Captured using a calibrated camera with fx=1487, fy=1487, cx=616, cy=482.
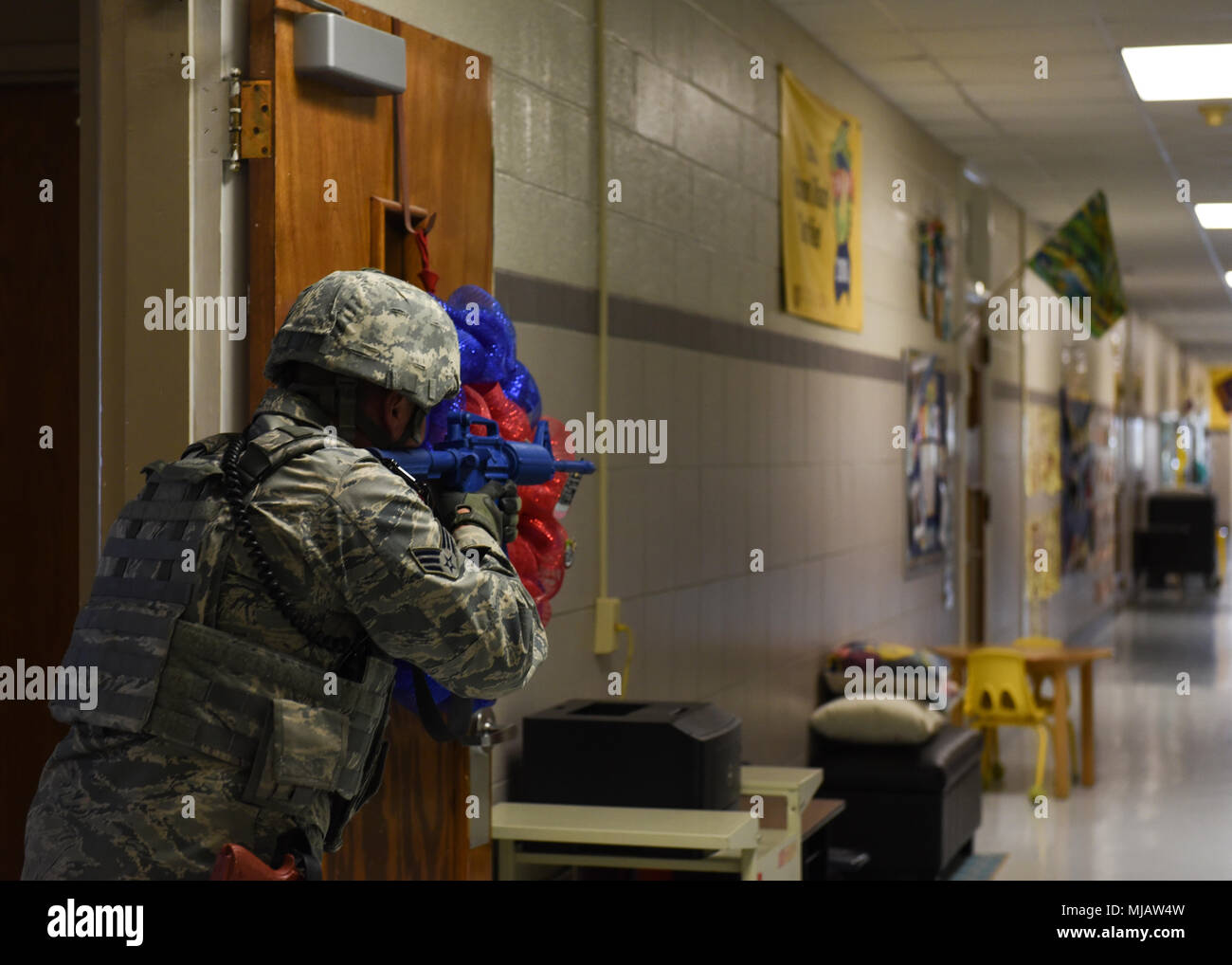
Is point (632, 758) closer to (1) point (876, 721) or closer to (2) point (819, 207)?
(1) point (876, 721)

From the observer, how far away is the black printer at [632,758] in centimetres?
346

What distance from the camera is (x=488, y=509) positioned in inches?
92.4

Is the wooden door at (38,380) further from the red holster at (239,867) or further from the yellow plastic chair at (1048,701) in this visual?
the yellow plastic chair at (1048,701)

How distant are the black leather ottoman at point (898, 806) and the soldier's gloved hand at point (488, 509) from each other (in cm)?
298

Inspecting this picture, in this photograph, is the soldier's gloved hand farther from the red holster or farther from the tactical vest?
the red holster

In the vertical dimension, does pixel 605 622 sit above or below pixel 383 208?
below

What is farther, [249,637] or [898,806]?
[898,806]

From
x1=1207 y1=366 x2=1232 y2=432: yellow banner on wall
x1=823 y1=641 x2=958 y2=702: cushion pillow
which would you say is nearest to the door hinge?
x1=823 y1=641 x2=958 y2=702: cushion pillow

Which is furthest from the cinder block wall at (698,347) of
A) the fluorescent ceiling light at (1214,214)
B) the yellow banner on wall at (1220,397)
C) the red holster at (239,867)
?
the yellow banner on wall at (1220,397)

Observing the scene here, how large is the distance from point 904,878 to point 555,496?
2.85 m

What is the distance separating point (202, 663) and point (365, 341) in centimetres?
50

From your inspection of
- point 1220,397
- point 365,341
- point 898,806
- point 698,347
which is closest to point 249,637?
point 365,341

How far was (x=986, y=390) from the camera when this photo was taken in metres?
9.23
